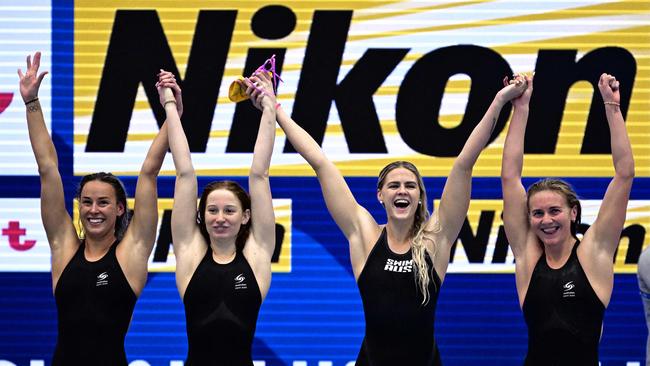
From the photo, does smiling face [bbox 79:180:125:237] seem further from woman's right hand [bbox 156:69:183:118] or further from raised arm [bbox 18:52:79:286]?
woman's right hand [bbox 156:69:183:118]

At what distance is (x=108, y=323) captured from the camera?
4.83 m

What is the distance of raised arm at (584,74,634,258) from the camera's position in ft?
15.3

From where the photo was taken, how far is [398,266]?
4832 millimetres

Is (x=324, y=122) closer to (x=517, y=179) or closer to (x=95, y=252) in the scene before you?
(x=517, y=179)

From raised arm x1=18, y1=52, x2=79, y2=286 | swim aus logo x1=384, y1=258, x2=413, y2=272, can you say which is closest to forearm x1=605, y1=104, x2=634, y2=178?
swim aus logo x1=384, y1=258, x2=413, y2=272

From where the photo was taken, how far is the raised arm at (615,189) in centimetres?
466

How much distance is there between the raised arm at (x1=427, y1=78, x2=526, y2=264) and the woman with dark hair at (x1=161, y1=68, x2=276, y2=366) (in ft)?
2.95

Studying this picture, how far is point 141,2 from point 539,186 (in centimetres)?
Result: 317

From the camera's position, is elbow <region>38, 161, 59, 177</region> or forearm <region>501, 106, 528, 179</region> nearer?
forearm <region>501, 106, 528, 179</region>

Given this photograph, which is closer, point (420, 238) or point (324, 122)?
point (420, 238)

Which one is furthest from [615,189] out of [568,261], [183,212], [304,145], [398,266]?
[183,212]

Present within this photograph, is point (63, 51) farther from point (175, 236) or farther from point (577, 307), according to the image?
point (577, 307)

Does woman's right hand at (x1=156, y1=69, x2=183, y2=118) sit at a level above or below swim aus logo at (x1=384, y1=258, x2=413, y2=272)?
above

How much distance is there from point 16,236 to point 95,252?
177 centimetres
